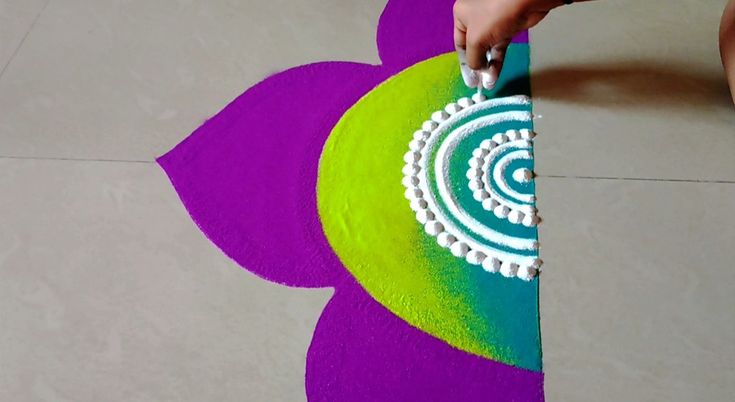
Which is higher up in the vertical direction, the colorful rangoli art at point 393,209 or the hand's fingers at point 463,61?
the hand's fingers at point 463,61

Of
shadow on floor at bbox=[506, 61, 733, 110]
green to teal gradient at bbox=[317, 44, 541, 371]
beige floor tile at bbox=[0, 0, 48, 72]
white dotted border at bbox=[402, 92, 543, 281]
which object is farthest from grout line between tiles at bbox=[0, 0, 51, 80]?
shadow on floor at bbox=[506, 61, 733, 110]

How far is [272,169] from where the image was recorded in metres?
1.08

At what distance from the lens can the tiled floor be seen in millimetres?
877

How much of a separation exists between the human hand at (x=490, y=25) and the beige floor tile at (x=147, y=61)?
0.24m

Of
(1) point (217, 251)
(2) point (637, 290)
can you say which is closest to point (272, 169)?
(1) point (217, 251)

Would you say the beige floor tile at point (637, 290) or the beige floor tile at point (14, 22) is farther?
the beige floor tile at point (14, 22)

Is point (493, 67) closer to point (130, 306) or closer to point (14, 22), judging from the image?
point (130, 306)

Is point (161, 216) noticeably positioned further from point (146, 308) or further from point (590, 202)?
point (590, 202)

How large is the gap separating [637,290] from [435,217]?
0.92 feet

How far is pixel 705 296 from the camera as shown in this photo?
896 mm

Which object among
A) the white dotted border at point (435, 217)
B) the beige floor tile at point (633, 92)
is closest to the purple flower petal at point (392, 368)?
the white dotted border at point (435, 217)

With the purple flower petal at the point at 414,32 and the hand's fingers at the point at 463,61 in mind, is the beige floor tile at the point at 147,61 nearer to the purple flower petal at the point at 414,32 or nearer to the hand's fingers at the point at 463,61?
the purple flower petal at the point at 414,32

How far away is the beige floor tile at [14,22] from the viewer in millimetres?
1324

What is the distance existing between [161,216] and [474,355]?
0.50 meters
